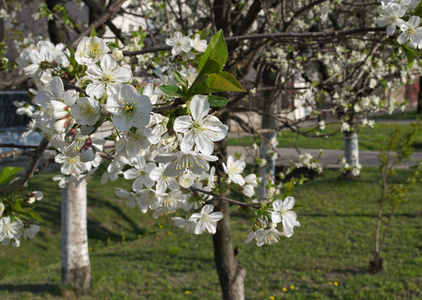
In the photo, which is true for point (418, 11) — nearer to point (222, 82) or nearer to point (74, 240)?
point (222, 82)

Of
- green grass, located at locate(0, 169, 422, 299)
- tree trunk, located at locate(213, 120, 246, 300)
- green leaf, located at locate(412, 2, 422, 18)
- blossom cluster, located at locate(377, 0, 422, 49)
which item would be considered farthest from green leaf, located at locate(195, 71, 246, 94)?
green grass, located at locate(0, 169, 422, 299)

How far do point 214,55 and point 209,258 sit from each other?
446 centimetres

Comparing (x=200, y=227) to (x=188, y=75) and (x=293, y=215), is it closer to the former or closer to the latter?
(x=293, y=215)

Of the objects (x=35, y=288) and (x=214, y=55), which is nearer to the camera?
(x=214, y=55)

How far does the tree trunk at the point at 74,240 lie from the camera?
13.6 feet

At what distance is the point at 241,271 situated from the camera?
308cm

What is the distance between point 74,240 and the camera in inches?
164

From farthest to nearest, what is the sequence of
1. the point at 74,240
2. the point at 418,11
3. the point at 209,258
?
the point at 209,258
the point at 74,240
the point at 418,11

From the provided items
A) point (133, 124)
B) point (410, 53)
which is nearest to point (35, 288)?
point (133, 124)

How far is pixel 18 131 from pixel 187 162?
32.7ft

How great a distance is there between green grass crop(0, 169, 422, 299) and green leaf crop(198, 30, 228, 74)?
221 cm

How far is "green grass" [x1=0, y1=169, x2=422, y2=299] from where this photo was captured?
421 cm

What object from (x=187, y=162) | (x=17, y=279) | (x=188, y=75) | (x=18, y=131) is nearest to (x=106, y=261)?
(x=17, y=279)

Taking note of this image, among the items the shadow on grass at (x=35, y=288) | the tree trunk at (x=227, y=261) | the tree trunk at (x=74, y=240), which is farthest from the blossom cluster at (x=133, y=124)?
the shadow on grass at (x=35, y=288)
